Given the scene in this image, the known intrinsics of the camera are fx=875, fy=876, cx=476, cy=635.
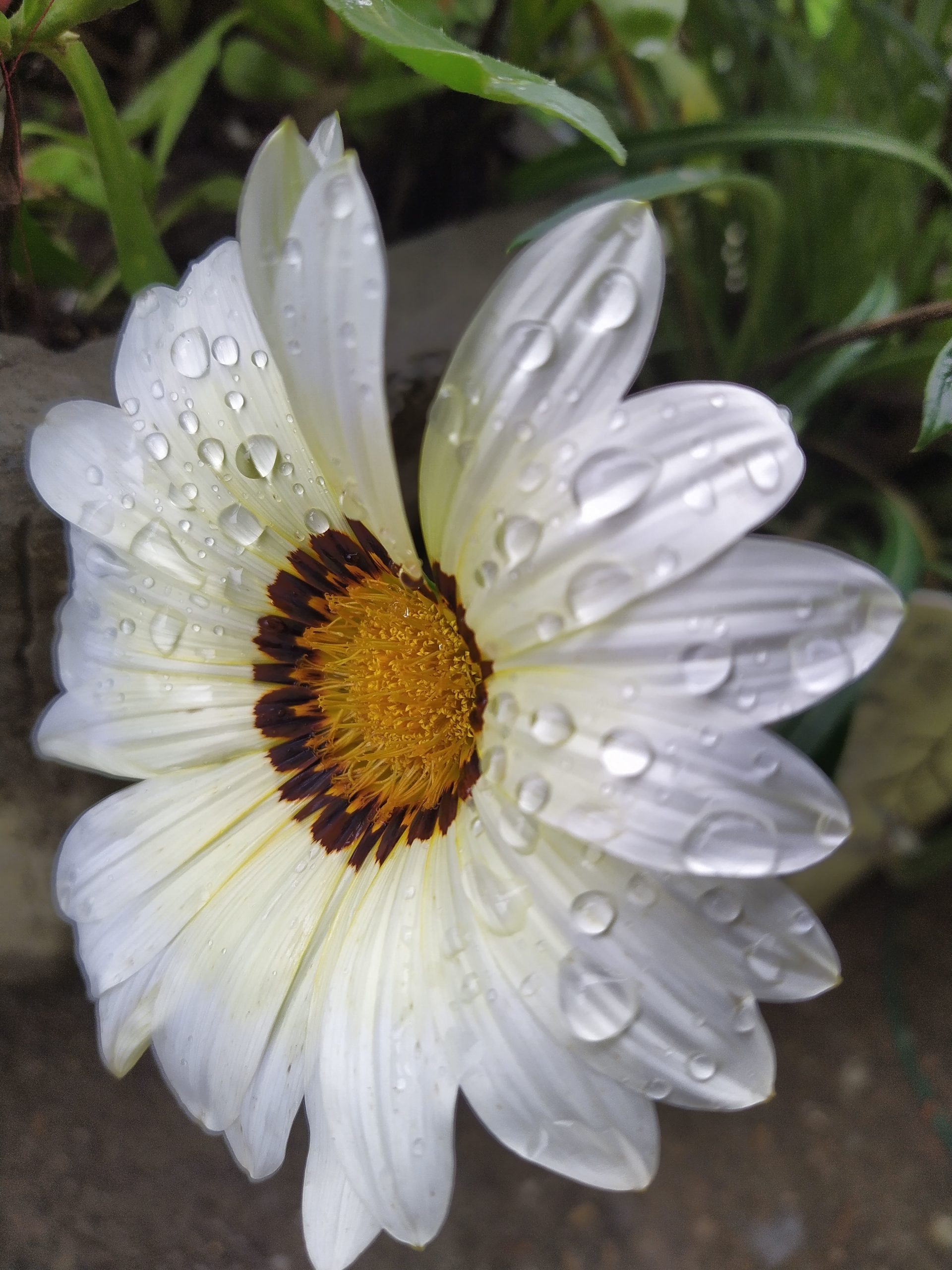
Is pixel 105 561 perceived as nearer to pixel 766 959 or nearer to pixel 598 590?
pixel 598 590

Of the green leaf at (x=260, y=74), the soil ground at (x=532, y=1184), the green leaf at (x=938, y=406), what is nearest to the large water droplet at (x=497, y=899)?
the green leaf at (x=938, y=406)

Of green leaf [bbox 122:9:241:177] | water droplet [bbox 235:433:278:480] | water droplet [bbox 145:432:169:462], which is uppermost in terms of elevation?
green leaf [bbox 122:9:241:177]

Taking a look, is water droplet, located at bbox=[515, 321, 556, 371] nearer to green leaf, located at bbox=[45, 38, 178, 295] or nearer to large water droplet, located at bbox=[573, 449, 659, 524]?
large water droplet, located at bbox=[573, 449, 659, 524]

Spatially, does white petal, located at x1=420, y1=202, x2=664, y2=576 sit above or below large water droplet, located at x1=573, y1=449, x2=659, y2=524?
above

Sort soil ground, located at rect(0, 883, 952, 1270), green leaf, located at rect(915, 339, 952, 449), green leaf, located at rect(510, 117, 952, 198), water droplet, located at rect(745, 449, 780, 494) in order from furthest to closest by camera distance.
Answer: soil ground, located at rect(0, 883, 952, 1270) → green leaf, located at rect(510, 117, 952, 198) → green leaf, located at rect(915, 339, 952, 449) → water droplet, located at rect(745, 449, 780, 494)

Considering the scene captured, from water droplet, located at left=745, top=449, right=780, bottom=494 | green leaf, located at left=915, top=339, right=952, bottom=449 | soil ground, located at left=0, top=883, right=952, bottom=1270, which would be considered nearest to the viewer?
water droplet, located at left=745, top=449, right=780, bottom=494

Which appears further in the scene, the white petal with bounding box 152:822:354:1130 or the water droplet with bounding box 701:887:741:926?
the white petal with bounding box 152:822:354:1130

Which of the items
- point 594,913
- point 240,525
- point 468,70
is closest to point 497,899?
point 594,913

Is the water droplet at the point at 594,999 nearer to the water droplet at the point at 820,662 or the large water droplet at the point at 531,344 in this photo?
the water droplet at the point at 820,662

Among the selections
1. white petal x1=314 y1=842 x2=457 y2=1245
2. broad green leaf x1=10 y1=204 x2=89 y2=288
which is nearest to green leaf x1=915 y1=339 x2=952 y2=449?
white petal x1=314 y1=842 x2=457 y2=1245
